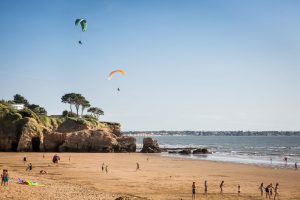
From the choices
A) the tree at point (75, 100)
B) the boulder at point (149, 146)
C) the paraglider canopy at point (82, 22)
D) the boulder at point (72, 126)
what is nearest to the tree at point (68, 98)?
the tree at point (75, 100)

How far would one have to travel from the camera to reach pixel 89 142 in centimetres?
7269

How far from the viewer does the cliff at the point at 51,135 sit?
67.3 m

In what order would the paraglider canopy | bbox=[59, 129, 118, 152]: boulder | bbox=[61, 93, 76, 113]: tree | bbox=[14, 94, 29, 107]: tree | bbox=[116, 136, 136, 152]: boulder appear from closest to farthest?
the paraglider canopy
bbox=[59, 129, 118, 152]: boulder
bbox=[116, 136, 136, 152]: boulder
bbox=[61, 93, 76, 113]: tree
bbox=[14, 94, 29, 107]: tree

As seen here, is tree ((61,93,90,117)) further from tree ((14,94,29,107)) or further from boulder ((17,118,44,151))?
boulder ((17,118,44,151))

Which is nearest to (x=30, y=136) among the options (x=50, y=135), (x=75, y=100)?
(x=50, y=135)

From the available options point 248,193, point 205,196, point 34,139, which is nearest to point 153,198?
point 205,196

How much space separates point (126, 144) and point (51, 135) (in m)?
17.4

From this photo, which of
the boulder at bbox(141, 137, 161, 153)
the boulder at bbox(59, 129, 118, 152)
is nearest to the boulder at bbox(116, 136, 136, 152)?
the boulder at bbox(59, 129, 118, 152)

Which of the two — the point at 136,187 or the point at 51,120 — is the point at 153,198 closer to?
the point at 136,187

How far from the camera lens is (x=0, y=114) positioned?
225 ft

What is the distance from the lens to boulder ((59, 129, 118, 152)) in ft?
233

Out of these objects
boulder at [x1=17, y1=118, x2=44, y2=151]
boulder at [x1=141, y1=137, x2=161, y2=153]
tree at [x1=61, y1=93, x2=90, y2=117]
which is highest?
tree at [x1=61, y1=93, x2=90, y2=117]

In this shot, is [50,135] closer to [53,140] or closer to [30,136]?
[53,140]

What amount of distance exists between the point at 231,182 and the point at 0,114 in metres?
52.3
